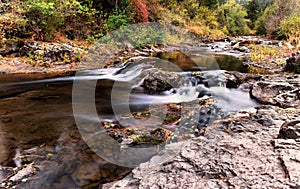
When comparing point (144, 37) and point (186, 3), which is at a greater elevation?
point (186, 3)

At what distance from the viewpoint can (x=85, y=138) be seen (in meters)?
3.86

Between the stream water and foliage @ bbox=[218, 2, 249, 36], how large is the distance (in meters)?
35.1

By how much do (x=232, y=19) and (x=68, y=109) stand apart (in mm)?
43009

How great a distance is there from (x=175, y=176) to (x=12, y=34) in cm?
1095

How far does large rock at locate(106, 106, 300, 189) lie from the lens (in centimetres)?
206

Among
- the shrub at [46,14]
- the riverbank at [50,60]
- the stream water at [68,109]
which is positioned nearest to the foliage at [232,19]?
the riverbank at [50,60]

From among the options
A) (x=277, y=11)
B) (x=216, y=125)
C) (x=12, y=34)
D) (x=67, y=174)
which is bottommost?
(x=67, y=174)

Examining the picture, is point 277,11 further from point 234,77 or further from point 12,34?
point 12,34

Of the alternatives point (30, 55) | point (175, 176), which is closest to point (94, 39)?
point (30, 55)

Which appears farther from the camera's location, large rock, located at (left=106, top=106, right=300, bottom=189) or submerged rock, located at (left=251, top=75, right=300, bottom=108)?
submerged rock, located at (left=251, top=75, right=300, bottom=108)

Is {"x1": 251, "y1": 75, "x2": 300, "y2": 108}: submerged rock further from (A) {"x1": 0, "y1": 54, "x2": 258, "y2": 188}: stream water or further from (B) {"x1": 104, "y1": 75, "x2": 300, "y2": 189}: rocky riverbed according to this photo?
(B) {"x1": 104, "y1": 75, "x2": 300, "y2": 189}: rocky riverbed

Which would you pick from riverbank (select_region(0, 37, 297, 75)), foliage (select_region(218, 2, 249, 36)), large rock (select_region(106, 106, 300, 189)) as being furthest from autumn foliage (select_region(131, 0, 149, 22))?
foliage (select_region(218, 2, 249, 36))

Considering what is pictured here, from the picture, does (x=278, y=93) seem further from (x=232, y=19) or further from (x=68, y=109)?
(x=232, y=19)

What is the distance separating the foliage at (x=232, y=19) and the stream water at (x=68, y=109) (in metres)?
35.1
